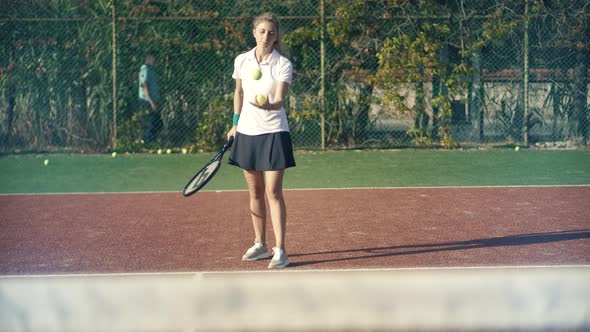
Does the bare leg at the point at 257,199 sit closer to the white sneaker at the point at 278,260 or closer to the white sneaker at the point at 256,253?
the white sneaker at the point at 256,253

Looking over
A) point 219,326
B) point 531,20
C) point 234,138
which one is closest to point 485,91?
point 531,20

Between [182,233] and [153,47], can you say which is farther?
[153,47]

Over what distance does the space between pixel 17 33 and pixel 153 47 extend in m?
2.14

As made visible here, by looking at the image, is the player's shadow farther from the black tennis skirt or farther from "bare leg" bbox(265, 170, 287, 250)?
the black tennis skirt

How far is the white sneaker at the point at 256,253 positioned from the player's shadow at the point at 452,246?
0.24 meters

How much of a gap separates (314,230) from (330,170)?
4.23 meters

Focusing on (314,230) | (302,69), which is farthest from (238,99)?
(302,69)

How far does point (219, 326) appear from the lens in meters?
2.43

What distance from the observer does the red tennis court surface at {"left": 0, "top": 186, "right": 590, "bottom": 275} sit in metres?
6.26

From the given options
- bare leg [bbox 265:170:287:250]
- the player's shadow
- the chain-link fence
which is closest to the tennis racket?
bare leg [bbox 265:170:287:250]

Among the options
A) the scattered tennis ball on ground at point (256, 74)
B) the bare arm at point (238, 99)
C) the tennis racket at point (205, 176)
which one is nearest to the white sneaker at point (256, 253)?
the tennis racket at point (205, 176)

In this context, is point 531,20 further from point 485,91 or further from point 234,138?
point 234,138

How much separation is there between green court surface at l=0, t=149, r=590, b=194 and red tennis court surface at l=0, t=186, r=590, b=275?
2.27ft

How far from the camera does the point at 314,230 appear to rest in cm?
751
